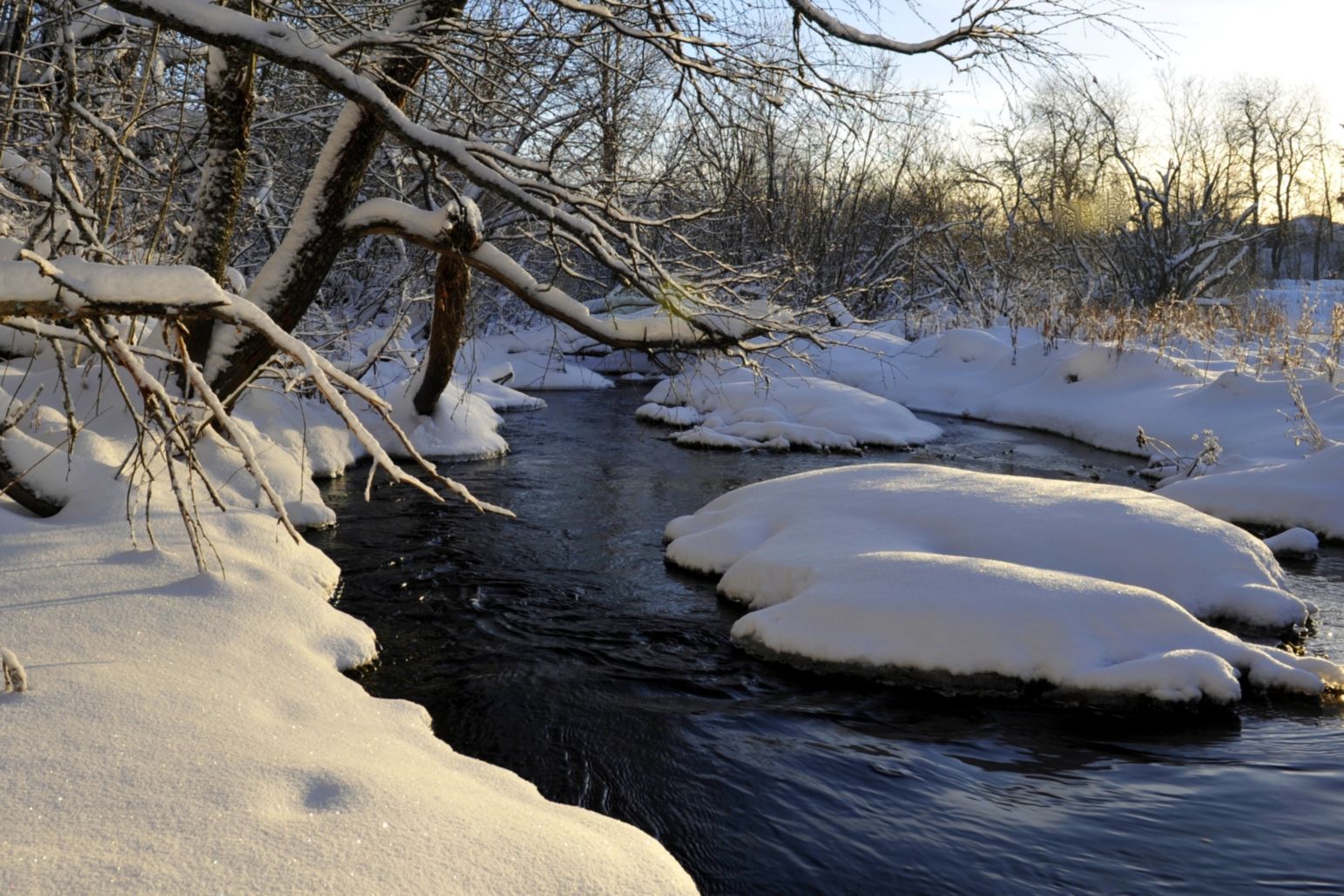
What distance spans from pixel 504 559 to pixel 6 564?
362 cm

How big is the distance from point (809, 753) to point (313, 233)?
4.66 metres

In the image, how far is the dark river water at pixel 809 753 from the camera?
3916mm

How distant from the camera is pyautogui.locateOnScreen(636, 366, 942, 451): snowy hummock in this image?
1370 cm

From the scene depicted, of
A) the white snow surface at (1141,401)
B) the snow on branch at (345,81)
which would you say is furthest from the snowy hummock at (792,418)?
the snow on branch at (345,81)

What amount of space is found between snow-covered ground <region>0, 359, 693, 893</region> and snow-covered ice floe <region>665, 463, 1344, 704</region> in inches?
106

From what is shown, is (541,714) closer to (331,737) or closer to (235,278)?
(331,737)

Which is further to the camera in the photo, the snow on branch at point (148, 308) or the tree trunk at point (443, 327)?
the tree trunk at point (443, 327)

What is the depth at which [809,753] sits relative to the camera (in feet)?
15.6

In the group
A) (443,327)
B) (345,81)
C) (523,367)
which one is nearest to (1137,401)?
(443,327)

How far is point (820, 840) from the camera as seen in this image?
4.02 meters

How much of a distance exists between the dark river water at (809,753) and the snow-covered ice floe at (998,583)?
0.20 m

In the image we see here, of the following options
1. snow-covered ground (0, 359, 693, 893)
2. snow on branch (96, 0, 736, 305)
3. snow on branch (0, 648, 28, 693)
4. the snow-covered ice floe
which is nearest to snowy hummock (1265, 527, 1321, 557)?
the snow-covered ice floe

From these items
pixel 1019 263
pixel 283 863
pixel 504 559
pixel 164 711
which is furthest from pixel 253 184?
pixel 1019 263

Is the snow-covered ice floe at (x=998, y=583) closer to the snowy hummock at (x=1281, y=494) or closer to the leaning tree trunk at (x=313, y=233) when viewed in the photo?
the snowy hummock at (x=1281, y=494)
